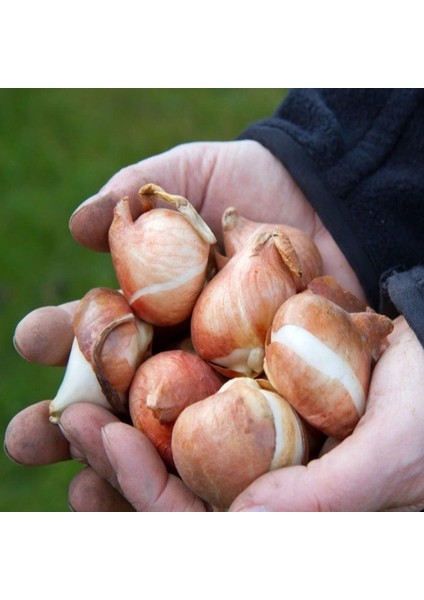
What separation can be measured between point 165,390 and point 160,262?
0.51 ft

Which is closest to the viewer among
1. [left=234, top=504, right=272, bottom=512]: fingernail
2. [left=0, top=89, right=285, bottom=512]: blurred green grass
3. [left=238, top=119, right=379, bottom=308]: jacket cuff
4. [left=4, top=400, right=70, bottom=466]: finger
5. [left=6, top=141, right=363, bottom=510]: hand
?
[left=234, top=504, right=272, bottom=512]: fingernail

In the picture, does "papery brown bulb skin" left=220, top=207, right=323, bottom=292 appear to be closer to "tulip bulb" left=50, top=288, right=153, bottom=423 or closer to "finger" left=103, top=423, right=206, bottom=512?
"tulip bulb" left=50, top=288, right=153, bottom=423

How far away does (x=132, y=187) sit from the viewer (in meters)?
1.04

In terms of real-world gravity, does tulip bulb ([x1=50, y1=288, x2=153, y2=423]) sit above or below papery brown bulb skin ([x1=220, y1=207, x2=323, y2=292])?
below

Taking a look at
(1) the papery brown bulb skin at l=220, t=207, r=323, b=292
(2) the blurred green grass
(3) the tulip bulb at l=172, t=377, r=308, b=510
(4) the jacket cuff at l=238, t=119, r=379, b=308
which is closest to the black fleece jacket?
(4) the jacket cuff at l=238, t=119, r=379, b=308

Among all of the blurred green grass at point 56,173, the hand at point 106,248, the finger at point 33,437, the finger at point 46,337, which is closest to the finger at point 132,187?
the hand at point 106,248

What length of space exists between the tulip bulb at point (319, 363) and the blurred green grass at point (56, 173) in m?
0.81

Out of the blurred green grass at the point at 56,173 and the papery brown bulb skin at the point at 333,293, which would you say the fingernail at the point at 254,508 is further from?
the blurred green grass at the point at 56,173

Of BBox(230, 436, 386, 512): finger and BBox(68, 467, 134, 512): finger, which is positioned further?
BBox(68, 467, 134, 512): finger

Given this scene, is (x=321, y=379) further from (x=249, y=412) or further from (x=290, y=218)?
(x=290, y=218)

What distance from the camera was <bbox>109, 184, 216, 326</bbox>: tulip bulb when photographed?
2.98 feet

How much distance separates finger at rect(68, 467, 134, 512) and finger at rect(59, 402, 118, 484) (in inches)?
1.4

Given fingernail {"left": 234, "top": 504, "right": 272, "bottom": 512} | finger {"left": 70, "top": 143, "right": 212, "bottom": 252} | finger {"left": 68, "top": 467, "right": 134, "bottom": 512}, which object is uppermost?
finger {"left": 70, "top": 143, "right": 212, "bottom": 252}

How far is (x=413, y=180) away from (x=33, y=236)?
95 centimetres
